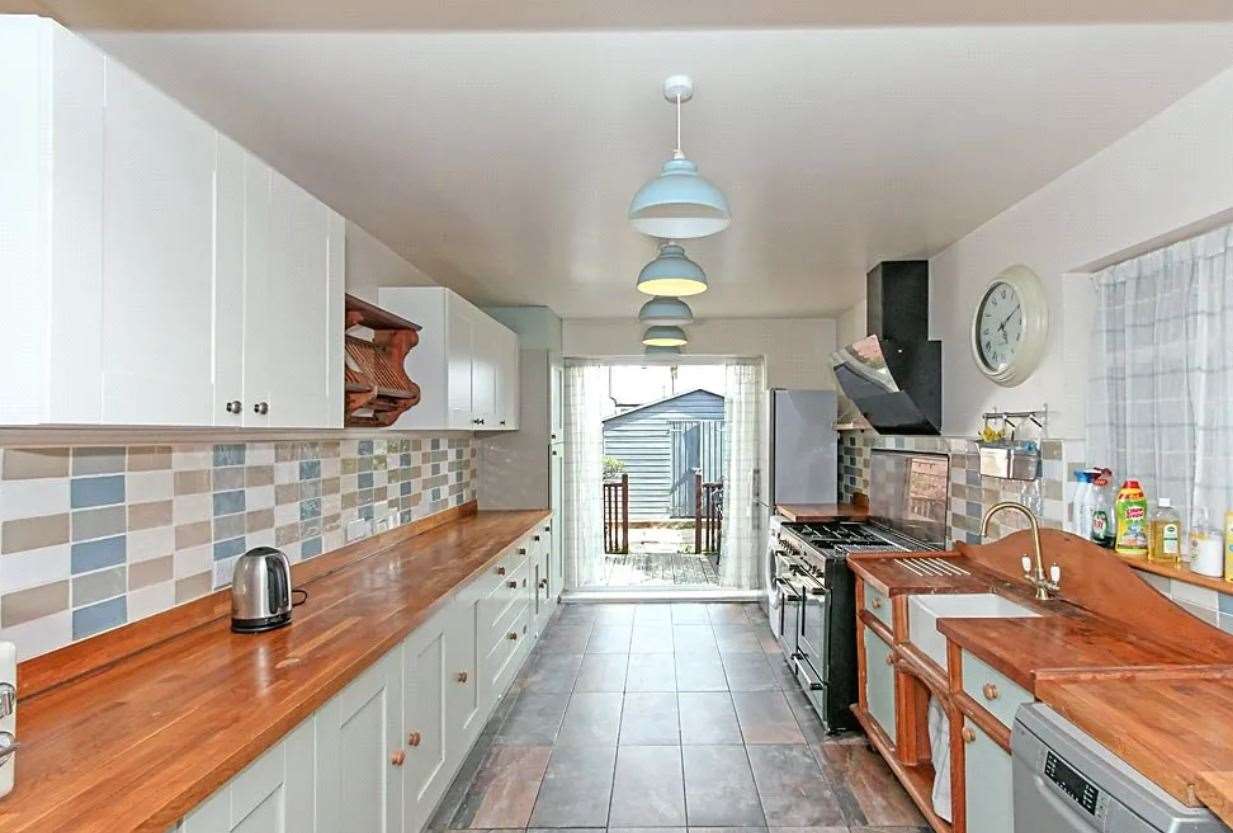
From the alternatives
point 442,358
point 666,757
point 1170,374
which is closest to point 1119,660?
point 1170,374

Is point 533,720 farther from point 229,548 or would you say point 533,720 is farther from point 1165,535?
point 1165,535

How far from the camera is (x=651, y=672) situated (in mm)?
4355

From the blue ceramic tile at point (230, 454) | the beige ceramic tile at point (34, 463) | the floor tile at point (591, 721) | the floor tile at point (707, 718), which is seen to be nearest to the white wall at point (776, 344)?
the floor tile at point (707, 718)

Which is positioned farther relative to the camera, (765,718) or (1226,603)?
(765,718)

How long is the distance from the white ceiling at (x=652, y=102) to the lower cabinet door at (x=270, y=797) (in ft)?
5.24

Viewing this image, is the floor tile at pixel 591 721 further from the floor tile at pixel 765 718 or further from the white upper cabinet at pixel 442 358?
the white upper cabinet at pixel 442 358

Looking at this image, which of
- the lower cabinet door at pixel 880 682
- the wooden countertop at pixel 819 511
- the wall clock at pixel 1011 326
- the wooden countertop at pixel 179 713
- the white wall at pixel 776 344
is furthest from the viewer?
the white wall at pixel 776 344

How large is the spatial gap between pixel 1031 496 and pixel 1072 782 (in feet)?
5.27

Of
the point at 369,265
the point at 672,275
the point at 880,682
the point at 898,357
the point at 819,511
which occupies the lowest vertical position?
the point at 880,682

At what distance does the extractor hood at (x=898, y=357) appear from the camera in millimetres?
3783

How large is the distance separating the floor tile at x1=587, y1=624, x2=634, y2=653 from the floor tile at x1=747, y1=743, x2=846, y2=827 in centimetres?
163

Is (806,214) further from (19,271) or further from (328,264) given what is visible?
(19,271)

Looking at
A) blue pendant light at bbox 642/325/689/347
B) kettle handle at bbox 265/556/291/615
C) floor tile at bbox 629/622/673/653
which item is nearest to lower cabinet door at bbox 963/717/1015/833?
kettle handle at bbox 265/556/291/615

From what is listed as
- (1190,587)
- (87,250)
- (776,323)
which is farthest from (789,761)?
(776,323)
